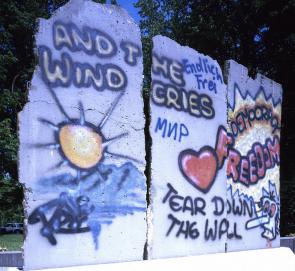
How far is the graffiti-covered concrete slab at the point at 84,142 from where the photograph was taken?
17.7ft

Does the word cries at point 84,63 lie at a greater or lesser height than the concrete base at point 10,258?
greater

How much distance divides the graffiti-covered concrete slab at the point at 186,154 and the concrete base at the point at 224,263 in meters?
0.14

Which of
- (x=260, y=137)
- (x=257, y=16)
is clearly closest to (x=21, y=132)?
(x=260, y=137)

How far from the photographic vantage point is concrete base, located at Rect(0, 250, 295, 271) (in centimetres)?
598

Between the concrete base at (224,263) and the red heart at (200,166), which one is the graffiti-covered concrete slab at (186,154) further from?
the concrete base at (224,263)

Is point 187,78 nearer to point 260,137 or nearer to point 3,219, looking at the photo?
point 260,137

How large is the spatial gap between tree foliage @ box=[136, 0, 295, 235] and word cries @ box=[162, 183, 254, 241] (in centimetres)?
632

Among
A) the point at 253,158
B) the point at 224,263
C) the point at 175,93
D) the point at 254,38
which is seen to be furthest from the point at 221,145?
the point at 254,38

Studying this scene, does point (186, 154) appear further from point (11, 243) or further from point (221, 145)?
point (11, 243)

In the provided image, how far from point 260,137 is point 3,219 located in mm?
12793

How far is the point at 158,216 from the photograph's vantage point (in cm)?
652

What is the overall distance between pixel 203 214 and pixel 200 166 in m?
0.66

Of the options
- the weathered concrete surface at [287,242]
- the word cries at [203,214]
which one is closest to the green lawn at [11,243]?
the weathered concrete surface at [287,242]

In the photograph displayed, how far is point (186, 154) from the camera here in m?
7.05
